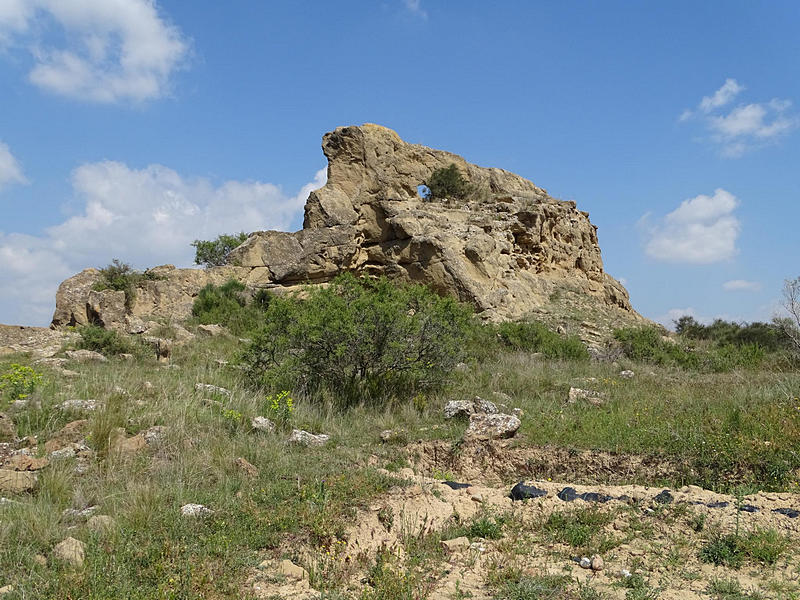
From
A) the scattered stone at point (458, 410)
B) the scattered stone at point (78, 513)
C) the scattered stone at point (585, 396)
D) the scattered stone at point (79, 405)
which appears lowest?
the scattered stone at point (78, 513)

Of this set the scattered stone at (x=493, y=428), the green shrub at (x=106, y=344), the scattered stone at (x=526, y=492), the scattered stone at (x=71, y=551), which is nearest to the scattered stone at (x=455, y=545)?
the scattered stone at (x=526, y=492)

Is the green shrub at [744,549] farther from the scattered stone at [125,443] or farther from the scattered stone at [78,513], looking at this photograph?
the scattered stone at [125,443]

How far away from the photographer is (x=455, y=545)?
374cm

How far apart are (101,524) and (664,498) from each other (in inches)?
160

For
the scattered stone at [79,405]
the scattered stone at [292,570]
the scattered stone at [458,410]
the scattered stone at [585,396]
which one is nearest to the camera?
the scattered stone at [292,570]

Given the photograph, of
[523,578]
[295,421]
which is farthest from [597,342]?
[523,578]

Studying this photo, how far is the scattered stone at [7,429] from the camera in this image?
554cm

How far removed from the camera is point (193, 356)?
10.4m

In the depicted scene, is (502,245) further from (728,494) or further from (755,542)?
(755,542)

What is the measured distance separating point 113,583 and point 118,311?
13.4m

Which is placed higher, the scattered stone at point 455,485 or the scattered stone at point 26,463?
the scattered stone at point 455,485

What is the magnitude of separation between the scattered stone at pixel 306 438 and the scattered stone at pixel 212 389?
1.51 m

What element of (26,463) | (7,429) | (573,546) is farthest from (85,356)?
(573,546)

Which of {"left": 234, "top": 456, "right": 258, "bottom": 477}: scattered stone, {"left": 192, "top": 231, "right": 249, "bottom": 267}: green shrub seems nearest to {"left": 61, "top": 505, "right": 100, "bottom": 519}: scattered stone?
{"left": 234, "top": 456, "right": 258, "bottom": 477}: scattered stone
